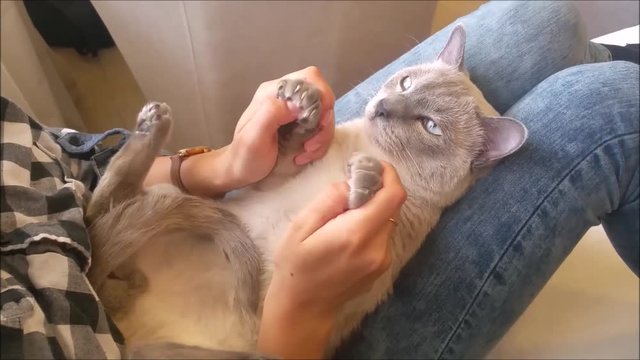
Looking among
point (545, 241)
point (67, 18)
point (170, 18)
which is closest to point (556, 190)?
point (545, 241)

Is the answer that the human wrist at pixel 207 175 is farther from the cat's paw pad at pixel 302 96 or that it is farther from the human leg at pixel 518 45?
the human leg at pixel 518 45

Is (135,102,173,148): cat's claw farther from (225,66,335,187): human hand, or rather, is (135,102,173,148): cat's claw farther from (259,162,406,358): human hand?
(259,162,406,358): human hand

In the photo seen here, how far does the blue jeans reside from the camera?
0.84 metres

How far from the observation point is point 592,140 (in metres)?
0.88

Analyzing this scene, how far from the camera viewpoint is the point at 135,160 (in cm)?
80

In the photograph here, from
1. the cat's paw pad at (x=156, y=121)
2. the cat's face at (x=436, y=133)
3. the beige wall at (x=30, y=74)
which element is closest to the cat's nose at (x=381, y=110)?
the cat's face at (x=436, y=133)

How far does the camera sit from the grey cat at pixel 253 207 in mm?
758

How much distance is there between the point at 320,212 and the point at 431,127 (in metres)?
0.33

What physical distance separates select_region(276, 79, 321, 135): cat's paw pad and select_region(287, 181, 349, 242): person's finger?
129 mm

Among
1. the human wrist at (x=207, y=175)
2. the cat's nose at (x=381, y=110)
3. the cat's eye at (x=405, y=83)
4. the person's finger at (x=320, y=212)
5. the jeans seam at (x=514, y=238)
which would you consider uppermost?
the cat's eye at (x=405, y=83)

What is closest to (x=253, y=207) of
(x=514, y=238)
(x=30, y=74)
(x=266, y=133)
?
(x=266, y=133)

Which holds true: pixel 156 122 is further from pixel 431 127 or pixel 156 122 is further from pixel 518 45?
pixel 518 45

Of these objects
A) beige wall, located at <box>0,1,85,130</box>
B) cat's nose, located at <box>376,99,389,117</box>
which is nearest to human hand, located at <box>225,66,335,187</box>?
cat's nose, located at <box>376,99,389,117</box>

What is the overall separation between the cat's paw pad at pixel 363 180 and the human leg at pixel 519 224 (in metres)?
0.20
